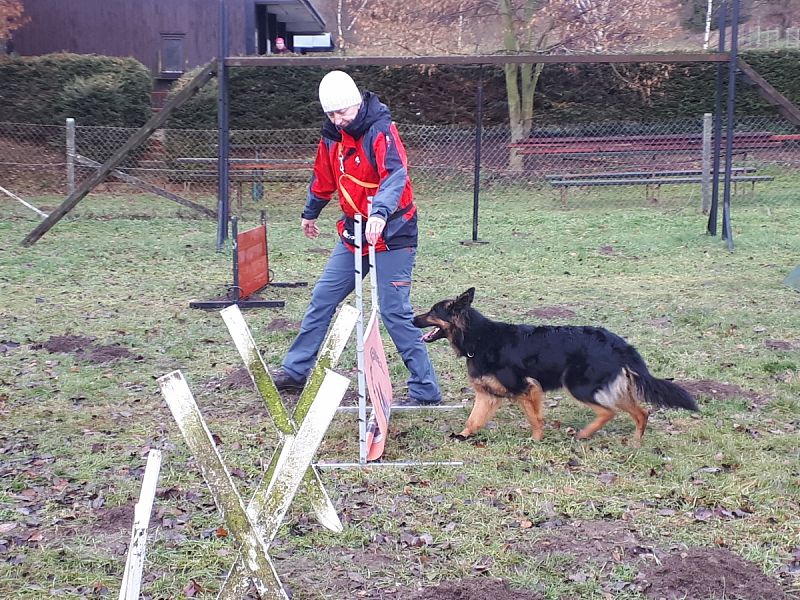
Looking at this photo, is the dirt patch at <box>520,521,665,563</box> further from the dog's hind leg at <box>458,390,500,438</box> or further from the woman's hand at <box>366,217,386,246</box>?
the woman's hand at <box>366,217,386,246</box>

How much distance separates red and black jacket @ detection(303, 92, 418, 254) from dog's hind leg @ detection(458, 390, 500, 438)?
98 centimetres

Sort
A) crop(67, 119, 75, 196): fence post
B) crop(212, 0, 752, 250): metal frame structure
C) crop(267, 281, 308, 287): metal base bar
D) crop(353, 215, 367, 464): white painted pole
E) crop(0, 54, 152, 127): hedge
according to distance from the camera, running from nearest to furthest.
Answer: crop(353, 215, 367, 464): white painted pole
crop(267, 281, 308, 287): metal base bar
crop(212, 0, 752, 250): metal frame structure
crop(67, 119, 75, 196): fence post
crop(0, 54, 152, 127): hedge

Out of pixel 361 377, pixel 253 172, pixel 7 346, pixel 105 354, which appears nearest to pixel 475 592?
pixel 361 377

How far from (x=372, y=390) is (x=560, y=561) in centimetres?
124

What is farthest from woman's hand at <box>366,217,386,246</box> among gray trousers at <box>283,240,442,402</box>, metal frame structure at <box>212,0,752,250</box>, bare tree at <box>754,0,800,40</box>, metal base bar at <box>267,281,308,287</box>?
bare tree at <box>754,0,800,40</box>

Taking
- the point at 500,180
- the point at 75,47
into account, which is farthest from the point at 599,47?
the point at 75,47

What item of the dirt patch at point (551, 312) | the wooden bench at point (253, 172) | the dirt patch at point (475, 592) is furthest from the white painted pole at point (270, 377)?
the wooden bench at point (253, 172)

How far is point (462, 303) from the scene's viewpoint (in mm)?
4746

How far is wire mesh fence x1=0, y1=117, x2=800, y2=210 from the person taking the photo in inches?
607

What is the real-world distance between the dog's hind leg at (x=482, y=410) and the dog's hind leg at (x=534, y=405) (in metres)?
0.14

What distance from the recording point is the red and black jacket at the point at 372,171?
184 inches

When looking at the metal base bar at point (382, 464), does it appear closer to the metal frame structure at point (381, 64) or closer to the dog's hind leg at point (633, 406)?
the dog's hind leg at point (633, 406)

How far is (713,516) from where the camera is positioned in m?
3.71

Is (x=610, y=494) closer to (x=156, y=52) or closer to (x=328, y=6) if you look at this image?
(x=156, y=52)
